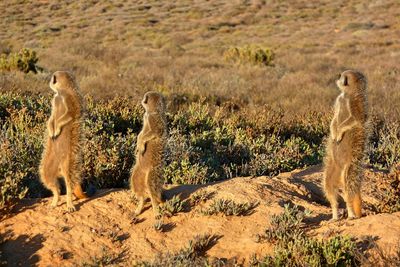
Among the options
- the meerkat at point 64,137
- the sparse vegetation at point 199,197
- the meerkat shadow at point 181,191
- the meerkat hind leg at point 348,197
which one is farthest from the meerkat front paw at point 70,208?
the meerkat hind leg at point 348,197

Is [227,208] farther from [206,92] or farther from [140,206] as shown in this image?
[206,92]

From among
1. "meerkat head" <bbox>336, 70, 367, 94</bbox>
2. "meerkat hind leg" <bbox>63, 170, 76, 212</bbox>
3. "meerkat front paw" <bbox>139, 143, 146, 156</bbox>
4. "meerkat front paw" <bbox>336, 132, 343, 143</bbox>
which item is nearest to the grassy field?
"meerkat hind leg" <bbox>63, 170, 76, 212</bbox>

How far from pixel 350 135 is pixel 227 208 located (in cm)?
151

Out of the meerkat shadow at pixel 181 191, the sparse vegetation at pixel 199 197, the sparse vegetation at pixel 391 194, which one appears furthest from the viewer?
the sparse vegetation at pixel 391 194

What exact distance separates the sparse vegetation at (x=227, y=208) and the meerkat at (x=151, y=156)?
569mm

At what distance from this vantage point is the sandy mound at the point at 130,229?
4953 mm

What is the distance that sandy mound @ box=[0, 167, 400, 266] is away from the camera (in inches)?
195

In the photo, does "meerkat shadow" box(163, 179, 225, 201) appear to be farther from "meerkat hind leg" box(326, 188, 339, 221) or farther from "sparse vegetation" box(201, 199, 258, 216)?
"meerkat hind leg" box(326, 188, 339, 221)

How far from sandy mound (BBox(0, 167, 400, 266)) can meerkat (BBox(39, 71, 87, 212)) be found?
0.93ft

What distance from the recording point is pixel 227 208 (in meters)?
5.53

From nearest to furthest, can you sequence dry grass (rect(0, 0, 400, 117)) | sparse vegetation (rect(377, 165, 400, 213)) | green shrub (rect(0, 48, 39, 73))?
sparse vegetation (rect(377, 165, 400, 213)) → dry grass (rect(0, 0, 400, 117)) → green shrub (rect(0, 48, 39, 73))

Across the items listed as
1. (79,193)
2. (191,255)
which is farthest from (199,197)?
(79,193)

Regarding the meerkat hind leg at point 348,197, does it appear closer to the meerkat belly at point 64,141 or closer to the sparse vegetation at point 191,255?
the sparse vegetation at point 191,255

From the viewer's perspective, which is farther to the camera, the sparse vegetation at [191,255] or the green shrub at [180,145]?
the green shrub at [180,145]
